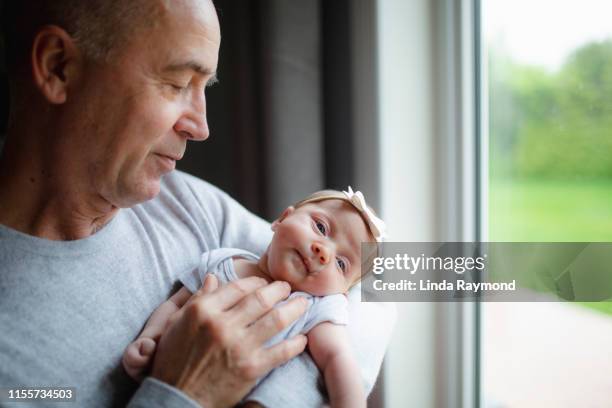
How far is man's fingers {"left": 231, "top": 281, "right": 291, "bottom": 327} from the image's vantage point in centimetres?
100

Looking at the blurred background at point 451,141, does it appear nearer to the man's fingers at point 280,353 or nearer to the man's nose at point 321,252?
the man's nose at point 321,252

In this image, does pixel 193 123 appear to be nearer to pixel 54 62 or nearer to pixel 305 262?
pixel 54 62

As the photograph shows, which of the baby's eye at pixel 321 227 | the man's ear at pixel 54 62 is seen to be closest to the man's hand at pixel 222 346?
the baby's eye at pixel 321 227

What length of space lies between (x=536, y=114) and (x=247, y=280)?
95 centimetres

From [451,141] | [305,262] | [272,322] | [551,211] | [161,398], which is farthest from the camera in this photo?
[451,141]

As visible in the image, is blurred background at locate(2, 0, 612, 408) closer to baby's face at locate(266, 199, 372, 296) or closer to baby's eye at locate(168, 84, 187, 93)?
baby's face at locate(266, 199, 372, 296)

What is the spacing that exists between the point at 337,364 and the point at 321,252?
0.25 m

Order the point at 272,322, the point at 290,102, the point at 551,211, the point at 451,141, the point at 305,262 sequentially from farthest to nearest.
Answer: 1. the point at 290,102
2. the point at 451,141
3. the point at 551,211
4. the point at 305,262
5. the point at 272,322

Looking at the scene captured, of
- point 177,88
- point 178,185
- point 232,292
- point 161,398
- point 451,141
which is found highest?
point 451,141

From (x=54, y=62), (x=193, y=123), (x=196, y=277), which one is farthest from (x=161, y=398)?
(x=54, y=62)

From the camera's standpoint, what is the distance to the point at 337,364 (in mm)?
993

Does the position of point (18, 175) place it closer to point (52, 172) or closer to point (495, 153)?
point (52, 172)

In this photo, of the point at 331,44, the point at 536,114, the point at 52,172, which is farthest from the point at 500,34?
the point at 52,172

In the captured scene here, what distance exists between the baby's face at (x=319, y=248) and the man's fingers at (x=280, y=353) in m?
0.15
